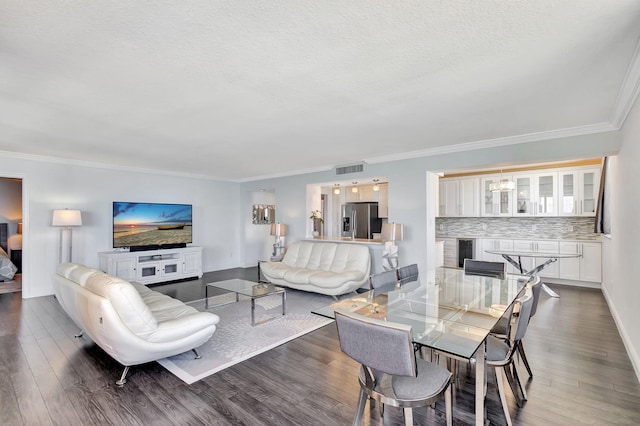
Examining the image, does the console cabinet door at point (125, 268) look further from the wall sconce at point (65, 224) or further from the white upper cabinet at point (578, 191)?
the white upper cabinet at point (578, 191)

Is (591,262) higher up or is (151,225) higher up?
(151,225)

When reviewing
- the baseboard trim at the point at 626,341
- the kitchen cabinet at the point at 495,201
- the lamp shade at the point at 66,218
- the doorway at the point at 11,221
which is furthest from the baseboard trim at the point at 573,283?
the doorway at the point at 11,221

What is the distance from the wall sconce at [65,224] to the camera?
5.17 m

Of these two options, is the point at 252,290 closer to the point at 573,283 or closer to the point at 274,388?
the point at 274,388

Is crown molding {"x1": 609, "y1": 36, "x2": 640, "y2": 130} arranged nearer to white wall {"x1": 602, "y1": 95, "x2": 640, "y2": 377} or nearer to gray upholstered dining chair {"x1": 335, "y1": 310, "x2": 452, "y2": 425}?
white wall {"x1": 602, "y1": 95, "x2": 640, "y2": 377}

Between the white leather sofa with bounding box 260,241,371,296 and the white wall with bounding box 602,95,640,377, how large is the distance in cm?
317

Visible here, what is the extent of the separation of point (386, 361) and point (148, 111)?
3229 mm

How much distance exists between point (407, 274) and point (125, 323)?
8.97 feet

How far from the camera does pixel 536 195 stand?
20.5ft

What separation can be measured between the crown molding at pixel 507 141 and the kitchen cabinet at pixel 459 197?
2.70 m

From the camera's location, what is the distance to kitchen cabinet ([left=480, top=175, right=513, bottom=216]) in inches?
259

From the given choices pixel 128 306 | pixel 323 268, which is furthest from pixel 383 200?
pixel 128 306

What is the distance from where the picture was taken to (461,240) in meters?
7.17

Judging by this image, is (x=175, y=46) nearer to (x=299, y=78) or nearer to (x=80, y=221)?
(x=299, y=78)
